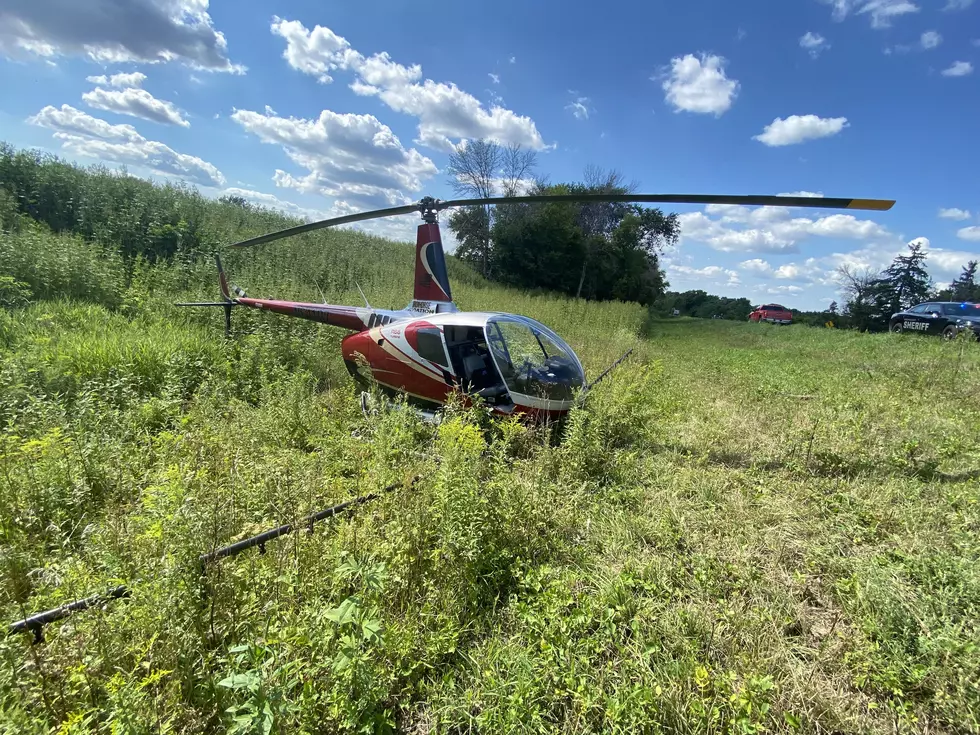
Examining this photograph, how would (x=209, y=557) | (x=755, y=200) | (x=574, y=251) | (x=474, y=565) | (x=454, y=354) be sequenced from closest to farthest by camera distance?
(x=209, y=557), (x=474, y=565), (x=755, y=200), (x=454, y=354), (x=574, y=251)

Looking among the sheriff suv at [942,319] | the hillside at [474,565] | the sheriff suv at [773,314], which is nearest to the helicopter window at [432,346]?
the hillside at [474,565]

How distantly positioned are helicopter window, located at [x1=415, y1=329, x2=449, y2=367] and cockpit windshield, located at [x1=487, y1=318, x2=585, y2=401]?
2.09 ft

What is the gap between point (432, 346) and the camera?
5184mm

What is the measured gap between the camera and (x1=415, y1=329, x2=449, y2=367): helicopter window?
203 inches

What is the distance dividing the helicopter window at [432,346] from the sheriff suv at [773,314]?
36.5m

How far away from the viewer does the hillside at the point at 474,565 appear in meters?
1.94

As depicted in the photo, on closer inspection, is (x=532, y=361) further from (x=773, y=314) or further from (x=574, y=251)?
(x=773, y=314)

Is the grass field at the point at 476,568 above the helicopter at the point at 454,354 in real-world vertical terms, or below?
below

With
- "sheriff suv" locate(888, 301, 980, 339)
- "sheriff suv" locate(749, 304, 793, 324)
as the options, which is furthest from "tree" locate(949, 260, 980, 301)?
"sheriff suv" locate(888, 301, 980, 339)

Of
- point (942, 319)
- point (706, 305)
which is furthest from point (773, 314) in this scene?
point (706, 305)

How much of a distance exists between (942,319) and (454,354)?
54.2ft

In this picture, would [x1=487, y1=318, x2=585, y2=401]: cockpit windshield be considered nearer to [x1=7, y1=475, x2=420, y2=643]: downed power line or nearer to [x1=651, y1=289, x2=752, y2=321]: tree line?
[x1=7, y1=475, x2=420, y2=643]: downed power line

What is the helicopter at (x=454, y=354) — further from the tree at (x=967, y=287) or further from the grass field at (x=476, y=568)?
the tree at (x=967, y=287)

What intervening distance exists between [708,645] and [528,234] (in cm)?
2495
